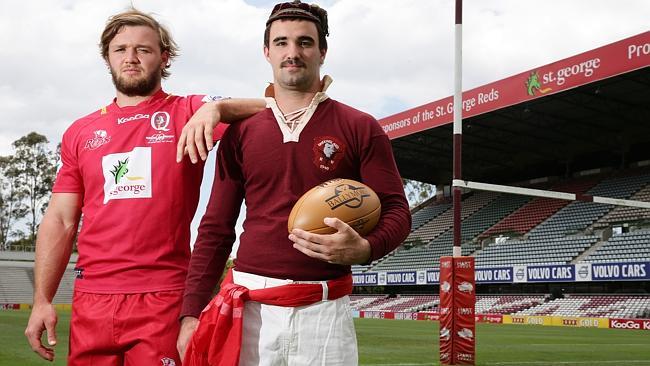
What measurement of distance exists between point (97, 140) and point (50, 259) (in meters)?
0.50

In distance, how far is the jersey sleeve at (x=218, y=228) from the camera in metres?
2.52

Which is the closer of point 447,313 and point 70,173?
point 70,173

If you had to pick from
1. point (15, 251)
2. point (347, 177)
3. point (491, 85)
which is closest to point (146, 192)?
point (347, 177)

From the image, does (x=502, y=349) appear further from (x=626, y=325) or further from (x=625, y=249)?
(x=625, y=249)

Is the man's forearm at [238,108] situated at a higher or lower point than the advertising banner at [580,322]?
higher

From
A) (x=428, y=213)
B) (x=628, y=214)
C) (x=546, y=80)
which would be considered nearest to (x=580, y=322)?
(x=628, y=214)

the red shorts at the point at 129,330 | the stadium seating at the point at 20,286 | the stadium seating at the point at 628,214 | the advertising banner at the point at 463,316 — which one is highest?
the stadium seating at the point at 628,214

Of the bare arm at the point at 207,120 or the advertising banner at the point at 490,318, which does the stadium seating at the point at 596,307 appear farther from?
the bare arm at the point at 207,120

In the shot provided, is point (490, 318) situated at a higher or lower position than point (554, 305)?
lower

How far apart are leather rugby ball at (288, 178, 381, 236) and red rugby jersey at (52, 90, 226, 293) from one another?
2.13 ft

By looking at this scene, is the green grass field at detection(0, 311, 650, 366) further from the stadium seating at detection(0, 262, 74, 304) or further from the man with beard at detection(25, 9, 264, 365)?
the stadium seating at detection(0, 262, 74, 304)

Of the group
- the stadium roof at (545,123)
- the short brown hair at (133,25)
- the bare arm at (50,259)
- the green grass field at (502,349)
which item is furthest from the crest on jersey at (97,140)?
the stadium roof at (545,123)

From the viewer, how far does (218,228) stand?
256 cm

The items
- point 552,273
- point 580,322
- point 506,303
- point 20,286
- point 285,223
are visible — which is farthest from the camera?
point 20,286
